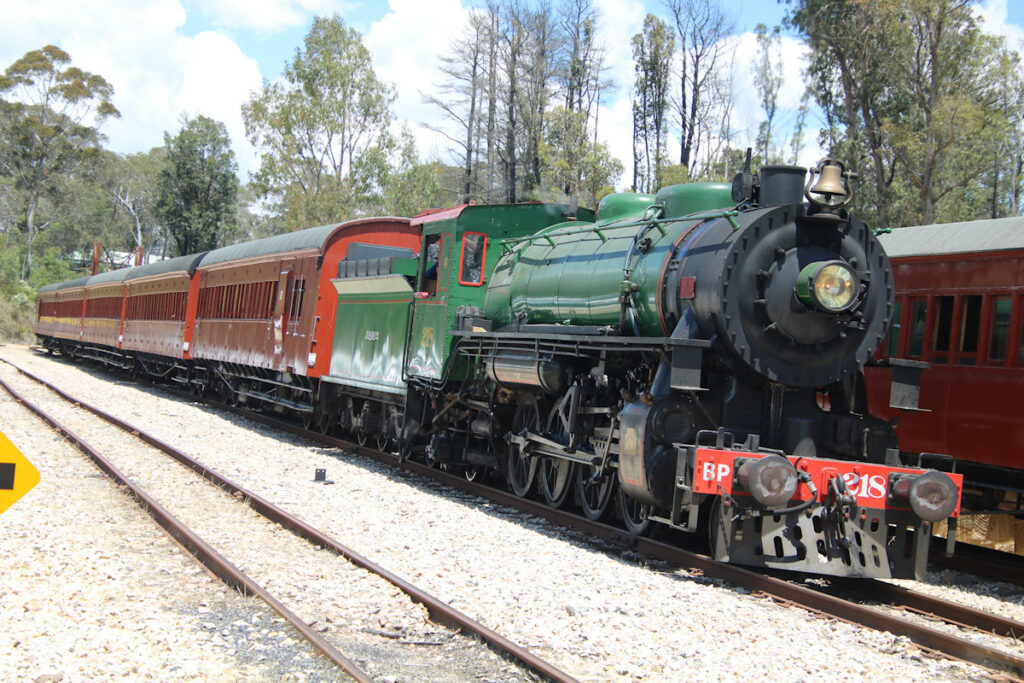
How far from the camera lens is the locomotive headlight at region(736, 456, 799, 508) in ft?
21.2

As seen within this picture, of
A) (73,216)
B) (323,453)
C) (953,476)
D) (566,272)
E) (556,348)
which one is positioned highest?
(73,216)

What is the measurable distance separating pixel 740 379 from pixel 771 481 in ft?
4.00

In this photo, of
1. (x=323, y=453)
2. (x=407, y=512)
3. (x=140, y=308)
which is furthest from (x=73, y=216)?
(x=407, y=512)

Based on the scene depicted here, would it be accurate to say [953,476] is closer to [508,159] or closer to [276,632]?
[276,632]

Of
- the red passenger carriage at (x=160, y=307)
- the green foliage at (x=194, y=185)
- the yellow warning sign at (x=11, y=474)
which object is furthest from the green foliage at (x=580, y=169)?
the green foliage at (x=194, y=185)

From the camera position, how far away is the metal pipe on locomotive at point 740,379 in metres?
6.70

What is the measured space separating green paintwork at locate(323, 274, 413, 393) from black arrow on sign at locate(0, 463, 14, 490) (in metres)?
8.20

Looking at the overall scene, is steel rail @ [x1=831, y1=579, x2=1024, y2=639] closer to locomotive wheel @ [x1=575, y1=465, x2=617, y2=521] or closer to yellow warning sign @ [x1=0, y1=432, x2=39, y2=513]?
locomotive wheel @ [x1=575, y1=465, x2=617, y2=521]

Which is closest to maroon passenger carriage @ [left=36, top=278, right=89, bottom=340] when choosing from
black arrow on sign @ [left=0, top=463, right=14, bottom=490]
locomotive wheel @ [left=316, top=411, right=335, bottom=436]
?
locomotive wheel @ [left=316, top=411, right=335, bottom=436]

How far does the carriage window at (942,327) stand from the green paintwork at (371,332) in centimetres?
610

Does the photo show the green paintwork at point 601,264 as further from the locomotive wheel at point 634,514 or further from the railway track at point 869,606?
the railway track at point 869,606

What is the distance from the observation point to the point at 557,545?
7809mm

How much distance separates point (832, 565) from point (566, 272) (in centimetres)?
390

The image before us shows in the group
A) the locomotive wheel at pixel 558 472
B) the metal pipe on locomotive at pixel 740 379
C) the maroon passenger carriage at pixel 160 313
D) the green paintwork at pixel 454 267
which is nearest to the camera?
the metal pipe on locomotive at pixel 740 379
